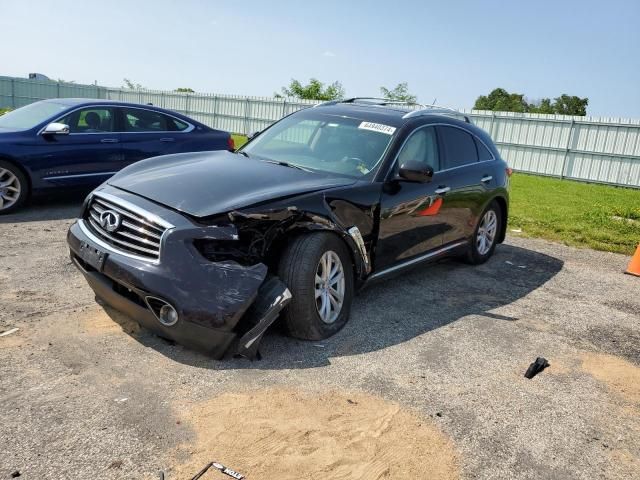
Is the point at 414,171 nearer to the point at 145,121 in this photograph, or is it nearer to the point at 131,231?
the point at 131,231

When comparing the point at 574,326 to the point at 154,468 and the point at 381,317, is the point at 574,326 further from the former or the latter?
the point at 154,468

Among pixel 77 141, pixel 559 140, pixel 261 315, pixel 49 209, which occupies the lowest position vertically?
pixel 49 209

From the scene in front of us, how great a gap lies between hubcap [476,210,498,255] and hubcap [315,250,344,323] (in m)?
2.90

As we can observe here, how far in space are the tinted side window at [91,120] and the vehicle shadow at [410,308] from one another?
15.6 ft

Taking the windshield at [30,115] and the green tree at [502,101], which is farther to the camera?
the green tree at [502,101]

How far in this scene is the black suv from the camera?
11.5ft

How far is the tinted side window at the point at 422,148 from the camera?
5055mm

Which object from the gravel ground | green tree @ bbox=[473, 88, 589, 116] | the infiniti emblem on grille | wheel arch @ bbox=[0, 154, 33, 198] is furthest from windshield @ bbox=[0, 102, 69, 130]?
green tree @ bbox=[473, 88, 589, 116]

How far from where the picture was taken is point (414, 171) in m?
4.67

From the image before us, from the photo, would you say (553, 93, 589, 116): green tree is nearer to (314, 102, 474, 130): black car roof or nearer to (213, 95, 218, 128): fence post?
(213, 95, 218, 128): fence post

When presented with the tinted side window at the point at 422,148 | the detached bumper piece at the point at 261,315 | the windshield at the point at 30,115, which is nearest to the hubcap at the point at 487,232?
the tinted side window at the point at 422,148

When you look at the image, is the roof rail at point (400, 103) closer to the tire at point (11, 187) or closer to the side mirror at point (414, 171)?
the side mirror at point (414, 171)

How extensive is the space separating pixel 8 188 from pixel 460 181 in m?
5.75

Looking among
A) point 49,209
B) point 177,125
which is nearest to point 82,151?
point 49,209
